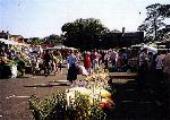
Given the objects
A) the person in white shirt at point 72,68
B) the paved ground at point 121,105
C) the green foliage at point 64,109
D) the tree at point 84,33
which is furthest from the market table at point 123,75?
the tree at point 84,33

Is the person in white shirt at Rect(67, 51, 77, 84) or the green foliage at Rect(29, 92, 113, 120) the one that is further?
the person in white shirt at Rect(67, 51, 77, 84)

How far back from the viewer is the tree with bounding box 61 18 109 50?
121625 mm

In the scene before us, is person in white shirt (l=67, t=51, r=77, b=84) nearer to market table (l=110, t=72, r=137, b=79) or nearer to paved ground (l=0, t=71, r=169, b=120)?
market table (l=110, t=72, r=137, b=79)

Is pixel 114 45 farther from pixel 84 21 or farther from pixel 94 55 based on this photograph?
pixel 94 55

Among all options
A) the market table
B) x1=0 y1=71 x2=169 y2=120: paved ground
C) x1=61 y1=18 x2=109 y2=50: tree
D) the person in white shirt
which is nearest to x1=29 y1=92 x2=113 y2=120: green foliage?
x1=0 y1=71 x2=169 y2=120: paved ground

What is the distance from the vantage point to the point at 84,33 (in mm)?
128750

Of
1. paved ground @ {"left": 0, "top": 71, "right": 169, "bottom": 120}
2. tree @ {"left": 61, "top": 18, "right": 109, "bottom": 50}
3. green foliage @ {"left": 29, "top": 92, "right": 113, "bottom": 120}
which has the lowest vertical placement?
paved ground @ {"left": 0, "top": 71, "right": 169, "bottom": 120}

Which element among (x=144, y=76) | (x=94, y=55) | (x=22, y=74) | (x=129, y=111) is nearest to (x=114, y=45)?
(x=94, y=55)

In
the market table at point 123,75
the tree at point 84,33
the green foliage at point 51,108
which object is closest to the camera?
the green foliage at point 51,108

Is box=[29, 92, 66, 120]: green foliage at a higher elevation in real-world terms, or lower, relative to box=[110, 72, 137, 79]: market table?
higher

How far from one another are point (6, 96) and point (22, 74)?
42.6ft

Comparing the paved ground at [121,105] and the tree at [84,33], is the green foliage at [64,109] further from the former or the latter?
the tree at [84,33]

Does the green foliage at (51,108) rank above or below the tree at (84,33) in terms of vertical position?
below

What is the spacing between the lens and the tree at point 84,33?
4788 inches
